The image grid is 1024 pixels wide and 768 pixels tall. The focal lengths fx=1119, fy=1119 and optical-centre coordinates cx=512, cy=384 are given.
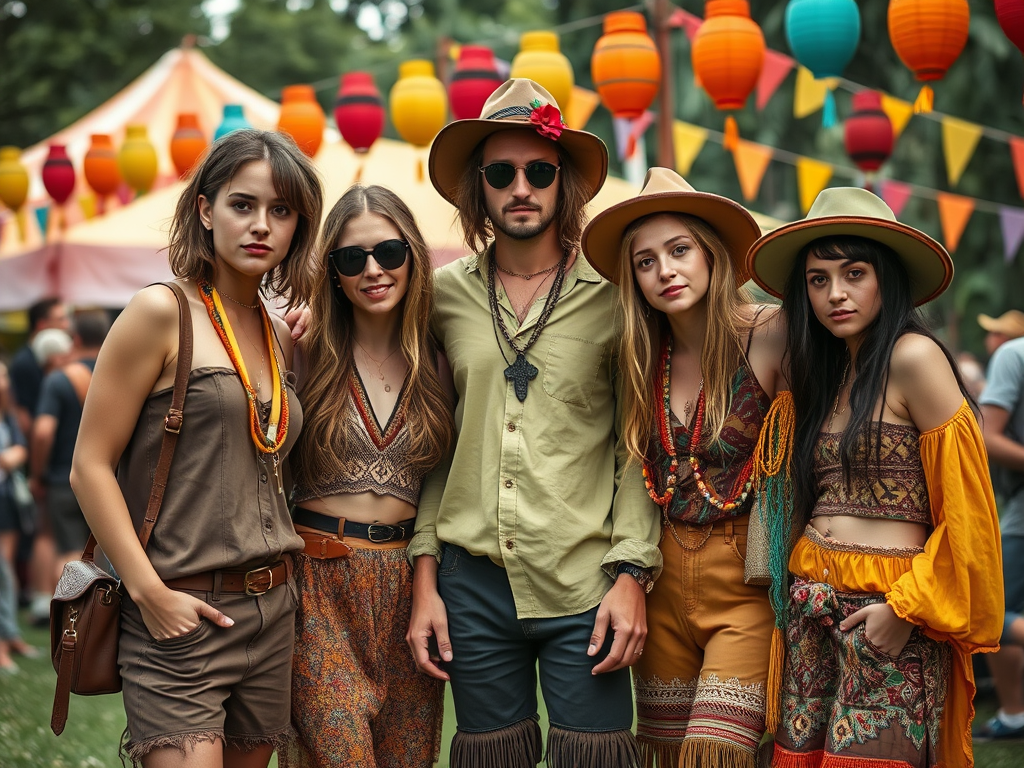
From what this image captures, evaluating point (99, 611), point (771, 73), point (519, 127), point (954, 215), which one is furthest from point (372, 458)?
point (954, 215)

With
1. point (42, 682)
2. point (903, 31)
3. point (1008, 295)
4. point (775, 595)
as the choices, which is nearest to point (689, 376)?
point (775, 595)

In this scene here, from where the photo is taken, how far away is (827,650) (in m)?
3.18

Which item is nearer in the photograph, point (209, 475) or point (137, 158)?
point (209, 475)

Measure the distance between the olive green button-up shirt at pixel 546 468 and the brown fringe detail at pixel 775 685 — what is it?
16.1 inches

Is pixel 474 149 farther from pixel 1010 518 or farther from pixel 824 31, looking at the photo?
pixel 1010 518

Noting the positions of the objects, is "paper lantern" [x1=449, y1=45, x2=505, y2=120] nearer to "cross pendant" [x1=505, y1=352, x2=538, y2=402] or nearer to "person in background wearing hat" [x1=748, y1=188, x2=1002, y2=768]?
"cross pendant" [x1=505, y1=352, x2=538, y2=402]

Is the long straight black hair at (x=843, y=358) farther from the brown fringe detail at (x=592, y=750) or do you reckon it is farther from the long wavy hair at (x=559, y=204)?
the brown fringe detail at (x=592, y=750)

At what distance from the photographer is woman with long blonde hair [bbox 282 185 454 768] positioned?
3.40 metres

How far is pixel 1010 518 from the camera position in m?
5.77

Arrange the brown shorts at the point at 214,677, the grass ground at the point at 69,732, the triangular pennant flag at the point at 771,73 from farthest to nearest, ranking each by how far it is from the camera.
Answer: the triangular pennant flag at the point at 771,73 → the grass ground at the point at 69,732 → the brown shorts at the point at 214,677

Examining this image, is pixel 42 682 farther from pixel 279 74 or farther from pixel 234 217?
pixel 279 74

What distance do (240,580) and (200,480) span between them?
30 cm

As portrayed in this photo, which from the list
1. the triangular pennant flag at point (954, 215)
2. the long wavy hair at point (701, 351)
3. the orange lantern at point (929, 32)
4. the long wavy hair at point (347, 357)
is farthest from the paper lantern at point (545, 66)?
the triangular pennant flag at point (954, 215)

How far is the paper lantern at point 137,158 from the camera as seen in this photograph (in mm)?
8266
